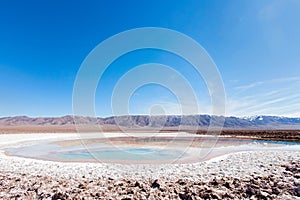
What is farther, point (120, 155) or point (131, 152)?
point (131, 152)

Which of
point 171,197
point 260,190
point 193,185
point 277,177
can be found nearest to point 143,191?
point 171,197

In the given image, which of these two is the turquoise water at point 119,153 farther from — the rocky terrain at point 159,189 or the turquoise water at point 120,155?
the rocky terrain at point 159,189

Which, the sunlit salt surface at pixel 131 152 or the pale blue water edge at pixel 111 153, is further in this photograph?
the pale blue water edge at pixel 111 153

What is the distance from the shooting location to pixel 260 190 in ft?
18.9

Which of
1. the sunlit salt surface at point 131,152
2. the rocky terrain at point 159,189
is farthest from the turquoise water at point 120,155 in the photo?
the rocky terrain at point 159,189

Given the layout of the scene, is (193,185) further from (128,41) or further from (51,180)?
(128,41)

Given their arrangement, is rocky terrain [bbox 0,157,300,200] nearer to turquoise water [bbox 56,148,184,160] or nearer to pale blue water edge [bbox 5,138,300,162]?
pale blue water edge [bbox 5,138,300,162]

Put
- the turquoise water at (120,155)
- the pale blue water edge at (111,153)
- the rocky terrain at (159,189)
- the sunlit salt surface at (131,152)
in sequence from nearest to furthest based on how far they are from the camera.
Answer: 1. the rocky terrain at (159,189)
2. the sunlit salt surface at (131,152)
3. the pale blue water edge at (111,153)
4. the turquoise water at (120,155)

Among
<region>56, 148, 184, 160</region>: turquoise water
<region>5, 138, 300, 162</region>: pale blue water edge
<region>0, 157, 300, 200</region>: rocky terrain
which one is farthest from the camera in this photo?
<region>56, 148, 184, 160</region>: turquoise water

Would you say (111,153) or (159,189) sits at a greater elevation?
(159,189)

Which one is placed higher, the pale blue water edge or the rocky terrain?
the rocky terrain

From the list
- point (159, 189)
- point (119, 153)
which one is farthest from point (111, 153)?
point (159, 189)

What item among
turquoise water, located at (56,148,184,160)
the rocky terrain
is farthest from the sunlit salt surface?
the rocky terrain

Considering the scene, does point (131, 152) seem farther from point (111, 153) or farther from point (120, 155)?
point (120, 155)
